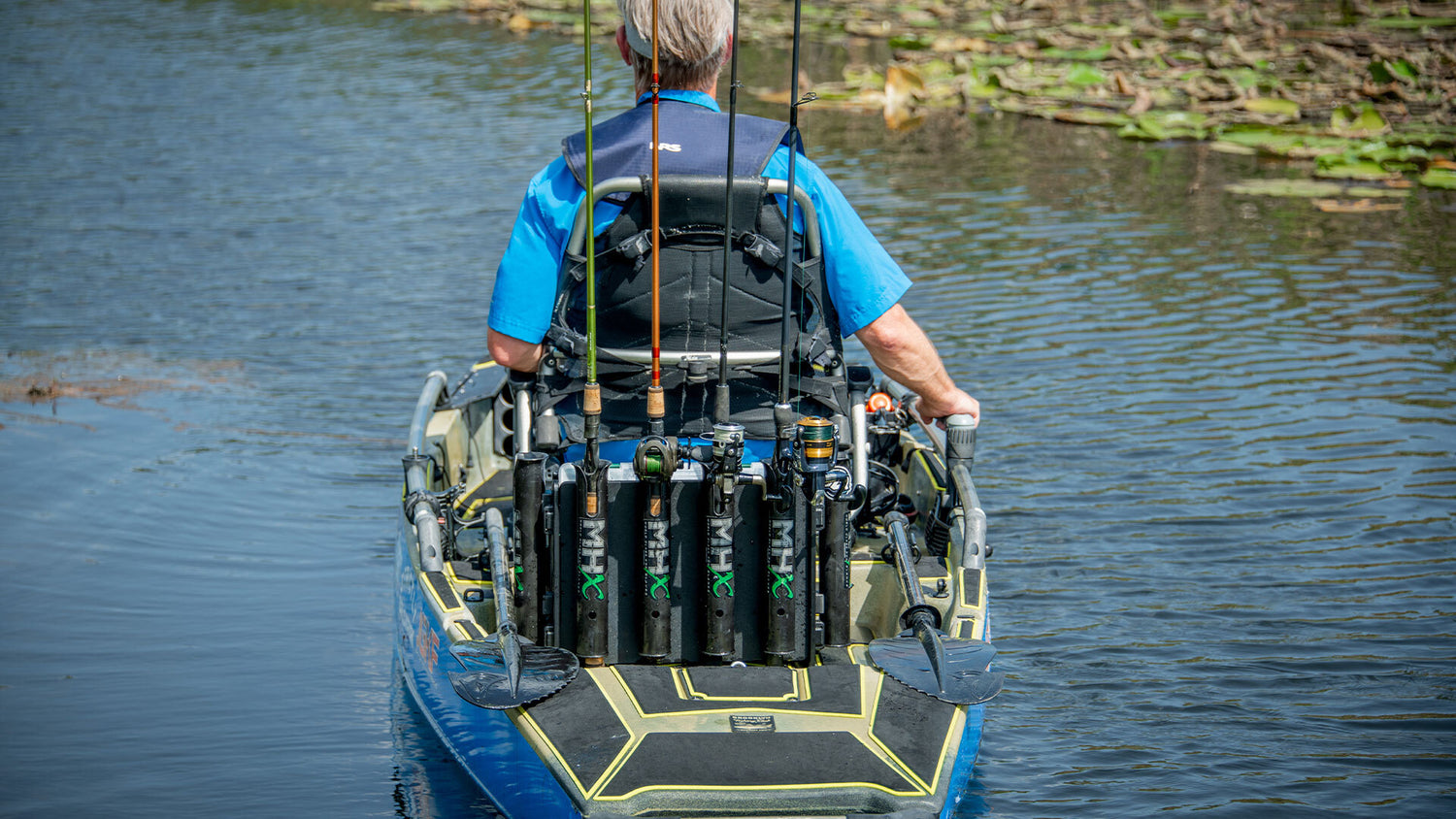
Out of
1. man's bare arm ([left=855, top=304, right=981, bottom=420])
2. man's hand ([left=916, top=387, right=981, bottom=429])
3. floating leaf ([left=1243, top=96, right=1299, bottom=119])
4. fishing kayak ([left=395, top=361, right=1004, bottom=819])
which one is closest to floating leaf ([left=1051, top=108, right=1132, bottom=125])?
floating leaf ([left=1243, top=96, right=1299, bottom=119])

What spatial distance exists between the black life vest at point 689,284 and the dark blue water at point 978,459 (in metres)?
1.70

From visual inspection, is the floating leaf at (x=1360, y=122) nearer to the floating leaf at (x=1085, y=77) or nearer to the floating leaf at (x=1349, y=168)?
the floating leaf at (x=1349, y=168)

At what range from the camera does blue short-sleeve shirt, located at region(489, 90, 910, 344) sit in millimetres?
4066

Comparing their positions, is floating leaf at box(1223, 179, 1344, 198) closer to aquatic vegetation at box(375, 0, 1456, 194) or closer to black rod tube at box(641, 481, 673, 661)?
aquatic vegetation at box(375, 0, 1456, 194)

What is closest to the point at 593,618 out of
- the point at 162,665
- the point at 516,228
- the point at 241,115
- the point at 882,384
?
the point at 516,228

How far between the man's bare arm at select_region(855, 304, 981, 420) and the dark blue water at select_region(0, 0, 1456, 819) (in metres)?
1.39

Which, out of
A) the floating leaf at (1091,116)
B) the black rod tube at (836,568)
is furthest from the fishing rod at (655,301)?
the floating leaf at (1091,116)

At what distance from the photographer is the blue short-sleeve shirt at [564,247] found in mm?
4066

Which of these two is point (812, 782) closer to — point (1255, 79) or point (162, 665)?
point (162, 665)

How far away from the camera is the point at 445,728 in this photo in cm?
476

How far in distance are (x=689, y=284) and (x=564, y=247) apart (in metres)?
0.36

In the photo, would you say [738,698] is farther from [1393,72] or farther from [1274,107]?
[1393,72]

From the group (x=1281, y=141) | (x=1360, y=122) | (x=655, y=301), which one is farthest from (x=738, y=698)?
(x=1360, y=122)

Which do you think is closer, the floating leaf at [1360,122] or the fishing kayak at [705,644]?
the fishing kayak at [705,644]
